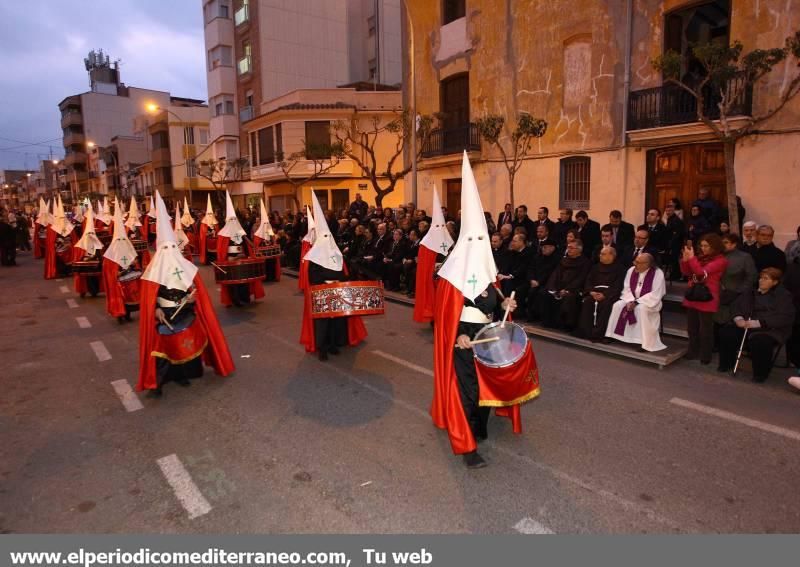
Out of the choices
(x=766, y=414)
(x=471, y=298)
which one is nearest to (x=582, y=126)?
(x=766, y=414)

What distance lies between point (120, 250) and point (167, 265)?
4.75 m

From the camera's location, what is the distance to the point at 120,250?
34.6ft

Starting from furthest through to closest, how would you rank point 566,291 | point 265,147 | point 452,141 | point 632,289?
point 265,147 < point 452,141 < point 566,291 < point 632,289

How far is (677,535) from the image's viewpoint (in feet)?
12.0

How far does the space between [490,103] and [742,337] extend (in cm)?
1346

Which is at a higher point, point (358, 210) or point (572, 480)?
point (358, 210)

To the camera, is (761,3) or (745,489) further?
(761,3)

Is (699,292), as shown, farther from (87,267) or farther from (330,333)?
(87,267)

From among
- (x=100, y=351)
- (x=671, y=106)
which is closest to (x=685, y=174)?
(x=671, y=106)

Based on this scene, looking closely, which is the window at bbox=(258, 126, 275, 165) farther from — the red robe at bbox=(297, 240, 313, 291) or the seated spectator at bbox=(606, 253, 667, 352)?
the seated spectator at bbox=(606, 253, 667, 352)

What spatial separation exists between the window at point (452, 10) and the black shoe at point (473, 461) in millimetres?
18972

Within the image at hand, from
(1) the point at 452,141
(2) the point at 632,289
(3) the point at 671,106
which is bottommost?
(2) the point at 632,289

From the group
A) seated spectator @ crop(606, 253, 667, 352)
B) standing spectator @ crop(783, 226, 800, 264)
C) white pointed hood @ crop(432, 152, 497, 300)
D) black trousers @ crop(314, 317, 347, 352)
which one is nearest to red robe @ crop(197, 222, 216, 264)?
black trousers @ crop(314, 317, 347, 352)

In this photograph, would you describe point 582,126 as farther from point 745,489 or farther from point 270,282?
point 745,489
